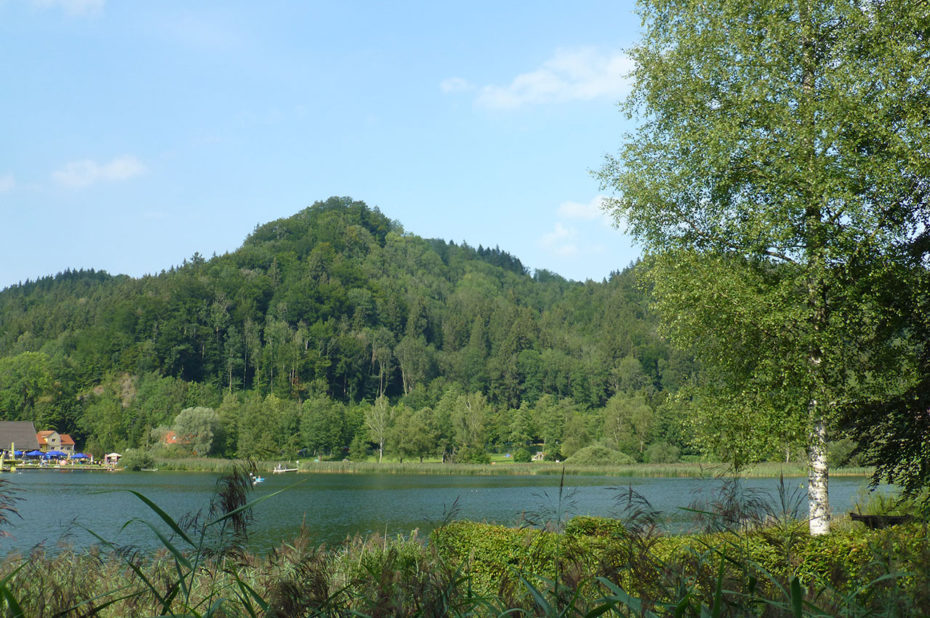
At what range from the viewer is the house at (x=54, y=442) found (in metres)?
91.8

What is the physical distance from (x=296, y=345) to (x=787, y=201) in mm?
120806

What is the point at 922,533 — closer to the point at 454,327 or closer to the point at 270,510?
the point at 270,510

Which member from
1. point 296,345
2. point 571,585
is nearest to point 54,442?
point 296,345

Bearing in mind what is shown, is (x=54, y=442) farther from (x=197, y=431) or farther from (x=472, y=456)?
(x=472, y=456)

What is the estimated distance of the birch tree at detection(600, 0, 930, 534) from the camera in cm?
1305

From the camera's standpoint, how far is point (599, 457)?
72.5m

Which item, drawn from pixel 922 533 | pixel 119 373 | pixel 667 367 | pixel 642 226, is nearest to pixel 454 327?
pixel 667 367

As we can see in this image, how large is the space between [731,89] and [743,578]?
46.7 feet

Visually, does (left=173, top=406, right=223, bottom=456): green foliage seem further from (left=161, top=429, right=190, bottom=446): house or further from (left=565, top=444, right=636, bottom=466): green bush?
(left=565, top=444, right=636, bottom=466): green bush

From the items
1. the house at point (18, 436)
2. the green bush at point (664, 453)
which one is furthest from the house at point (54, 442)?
the green bush at point (664, 453)

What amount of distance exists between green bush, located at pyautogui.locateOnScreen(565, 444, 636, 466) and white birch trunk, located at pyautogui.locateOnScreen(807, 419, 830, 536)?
5829 cm

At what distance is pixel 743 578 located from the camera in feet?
9.07

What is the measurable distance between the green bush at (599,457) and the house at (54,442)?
201 ft

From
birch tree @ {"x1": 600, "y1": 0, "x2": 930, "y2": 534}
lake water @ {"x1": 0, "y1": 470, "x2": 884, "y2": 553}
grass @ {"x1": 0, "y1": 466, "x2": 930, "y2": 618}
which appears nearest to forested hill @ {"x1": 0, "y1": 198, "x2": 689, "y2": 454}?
lake water @ {"x1": 0, "y1": 470, "x2": 884, "y2": 553}
